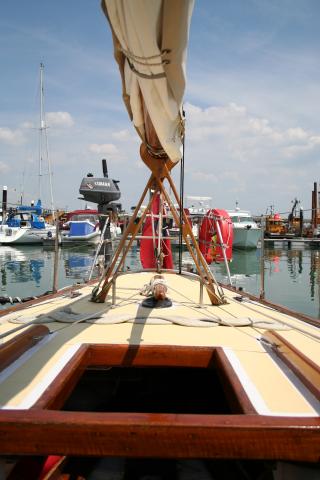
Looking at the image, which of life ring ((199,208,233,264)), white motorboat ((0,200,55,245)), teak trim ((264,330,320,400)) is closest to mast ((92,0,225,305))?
teak trim ((264,330,320,400))

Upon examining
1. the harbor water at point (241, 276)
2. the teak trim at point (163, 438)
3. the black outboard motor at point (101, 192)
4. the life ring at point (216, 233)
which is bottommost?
the harbor water at point (241, 276)

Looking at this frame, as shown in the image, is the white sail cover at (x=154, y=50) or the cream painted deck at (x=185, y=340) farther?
the cream painted deck at (x=185, y=340)

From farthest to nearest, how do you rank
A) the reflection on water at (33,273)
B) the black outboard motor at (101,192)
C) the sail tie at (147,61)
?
the reflection on water at (33,273)
the black outboard motor at (101,192)
the sail tie at (147,61)

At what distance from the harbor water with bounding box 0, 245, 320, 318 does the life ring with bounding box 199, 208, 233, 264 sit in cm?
334

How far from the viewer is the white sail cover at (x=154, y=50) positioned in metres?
Result: 1.81

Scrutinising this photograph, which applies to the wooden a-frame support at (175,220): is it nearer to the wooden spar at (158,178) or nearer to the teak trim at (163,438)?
the wooden spar at (158,178)

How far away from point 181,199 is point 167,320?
4.71 feet

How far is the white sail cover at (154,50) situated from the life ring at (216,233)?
2.90 m

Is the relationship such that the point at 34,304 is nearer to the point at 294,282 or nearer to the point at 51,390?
the point at 51,390

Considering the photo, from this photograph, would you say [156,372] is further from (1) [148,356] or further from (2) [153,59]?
(2) [153,59]

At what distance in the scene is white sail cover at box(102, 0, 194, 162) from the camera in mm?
1811

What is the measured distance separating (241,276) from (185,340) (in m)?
16.3

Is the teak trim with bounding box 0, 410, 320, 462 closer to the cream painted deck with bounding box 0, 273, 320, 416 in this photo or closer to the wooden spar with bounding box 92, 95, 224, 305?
the cream painted deck with bounding box 0, 273, 320, 416

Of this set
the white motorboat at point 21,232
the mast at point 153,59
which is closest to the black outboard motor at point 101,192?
the mast at point 153,59
